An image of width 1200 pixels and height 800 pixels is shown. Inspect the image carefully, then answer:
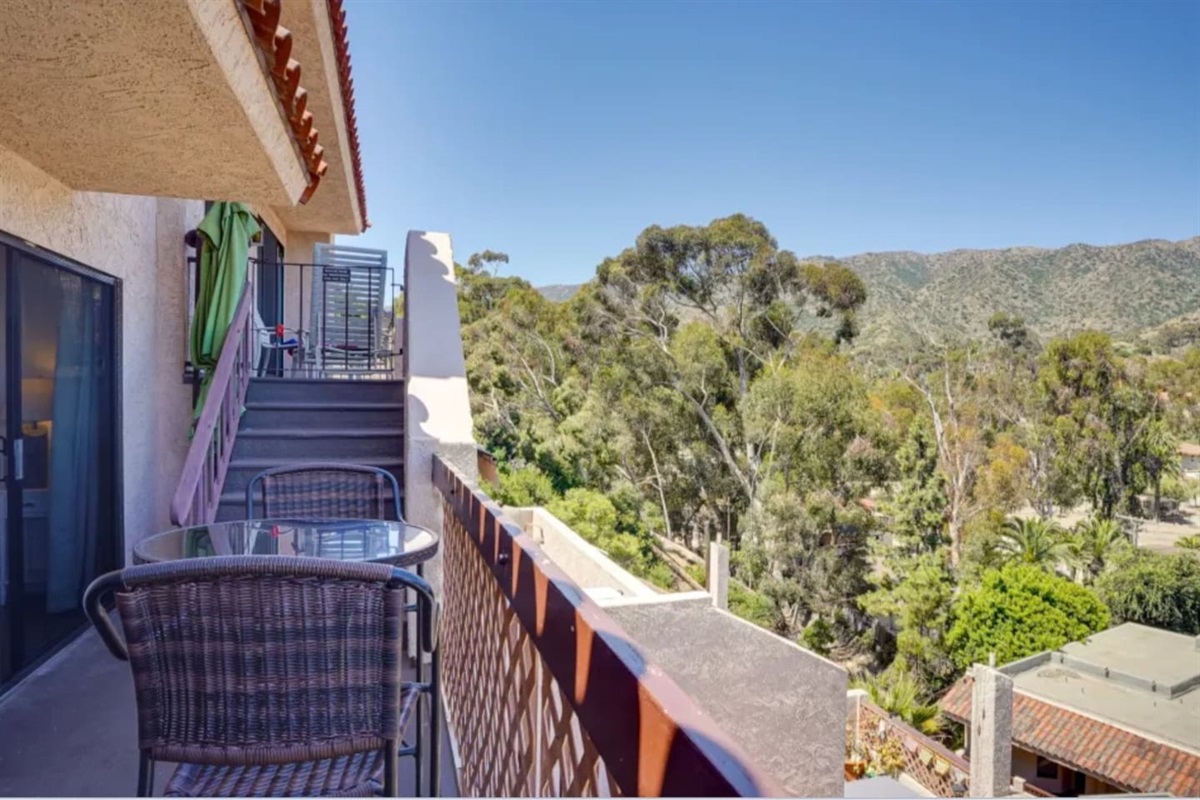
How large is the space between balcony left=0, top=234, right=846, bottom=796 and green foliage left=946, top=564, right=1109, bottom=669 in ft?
51.0

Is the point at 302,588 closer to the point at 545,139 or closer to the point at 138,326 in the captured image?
the point at 138,326

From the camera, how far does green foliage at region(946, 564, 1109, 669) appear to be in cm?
1573

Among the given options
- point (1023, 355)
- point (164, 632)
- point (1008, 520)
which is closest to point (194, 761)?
point (164, 632)

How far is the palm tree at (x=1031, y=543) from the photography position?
19.0m

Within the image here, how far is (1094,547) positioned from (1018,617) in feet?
23.7

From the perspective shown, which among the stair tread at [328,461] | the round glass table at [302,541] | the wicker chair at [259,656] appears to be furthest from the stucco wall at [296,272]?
the wicker chair at [259,656]

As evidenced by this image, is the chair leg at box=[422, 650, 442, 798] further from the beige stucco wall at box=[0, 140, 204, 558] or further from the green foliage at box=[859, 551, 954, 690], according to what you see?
the green foliage at box=[859, 551, 954, 690]

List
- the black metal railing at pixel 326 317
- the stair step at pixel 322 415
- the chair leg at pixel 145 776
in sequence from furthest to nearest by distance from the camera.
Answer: the black metal railing at pixel 326 317, the stair step at pixel 322 415, the chair leg at pixel 145 776

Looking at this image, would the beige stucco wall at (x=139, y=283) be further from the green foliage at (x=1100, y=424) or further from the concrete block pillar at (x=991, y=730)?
the green foliage at (x=1100, y=424)

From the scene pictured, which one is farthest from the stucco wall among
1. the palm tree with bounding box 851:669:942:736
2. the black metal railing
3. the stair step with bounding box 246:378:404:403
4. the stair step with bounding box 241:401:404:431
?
the palm tree with bounding box 851:669:942:736

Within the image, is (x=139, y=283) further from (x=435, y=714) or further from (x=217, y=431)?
(x=435, y=714)

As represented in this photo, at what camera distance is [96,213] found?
375 centimetres

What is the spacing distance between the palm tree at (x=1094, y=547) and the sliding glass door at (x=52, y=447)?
76.6 ft

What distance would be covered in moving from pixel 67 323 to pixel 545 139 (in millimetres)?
23254
